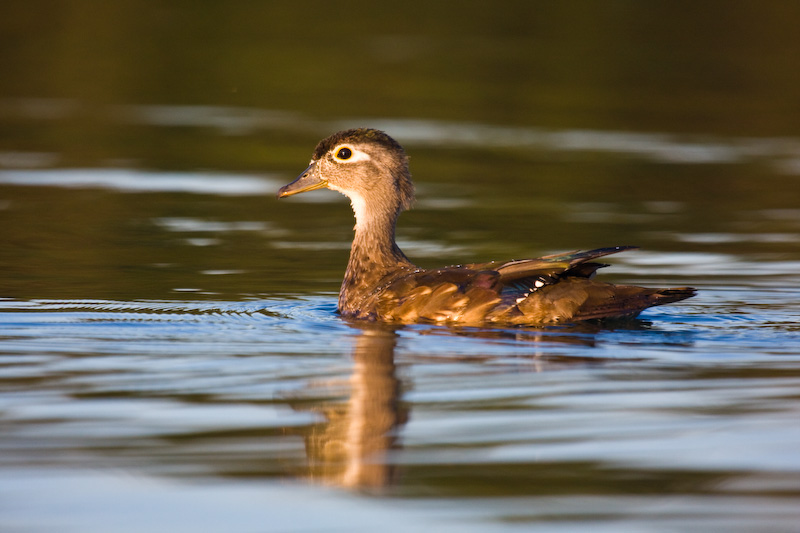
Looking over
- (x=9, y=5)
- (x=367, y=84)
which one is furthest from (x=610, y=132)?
(x=9, y=5)

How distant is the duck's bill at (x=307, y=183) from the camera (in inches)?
477

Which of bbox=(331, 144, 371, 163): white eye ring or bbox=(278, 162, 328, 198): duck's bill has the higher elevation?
bbox=(331, 144, 371, 163): white eye ring

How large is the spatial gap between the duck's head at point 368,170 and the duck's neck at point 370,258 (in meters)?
0.03

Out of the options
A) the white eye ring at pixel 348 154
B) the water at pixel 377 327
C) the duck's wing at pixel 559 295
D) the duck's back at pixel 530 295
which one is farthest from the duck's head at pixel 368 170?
the duck's wing at pixel 559 295

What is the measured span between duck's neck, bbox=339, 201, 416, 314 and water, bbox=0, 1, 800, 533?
263mm

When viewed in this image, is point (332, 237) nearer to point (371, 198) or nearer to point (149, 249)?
point (149, 249)

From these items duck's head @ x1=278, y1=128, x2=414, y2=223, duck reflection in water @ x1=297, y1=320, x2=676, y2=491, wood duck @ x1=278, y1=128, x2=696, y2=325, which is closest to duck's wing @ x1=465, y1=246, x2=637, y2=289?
wood duck @ x1=278, y1=128, x2=696, y2=325

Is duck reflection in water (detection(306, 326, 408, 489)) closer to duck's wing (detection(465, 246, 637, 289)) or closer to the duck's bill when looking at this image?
duck's wing (detection(465, 246, 637, 289))

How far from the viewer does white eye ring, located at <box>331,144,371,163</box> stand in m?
11.9

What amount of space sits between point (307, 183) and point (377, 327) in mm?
2331

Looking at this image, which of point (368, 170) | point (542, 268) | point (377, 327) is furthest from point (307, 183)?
point (542, 268)

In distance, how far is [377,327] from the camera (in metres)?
10.3

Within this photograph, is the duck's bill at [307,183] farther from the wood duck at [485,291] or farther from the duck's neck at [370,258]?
the wood duck at [485,291]

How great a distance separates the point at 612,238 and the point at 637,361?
5.73 m
